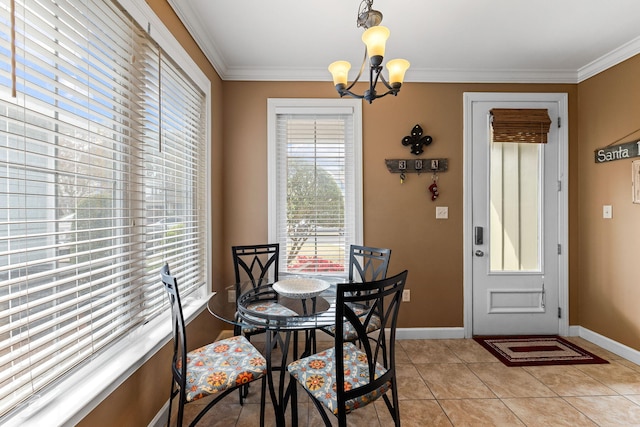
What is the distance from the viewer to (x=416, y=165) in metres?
2.90

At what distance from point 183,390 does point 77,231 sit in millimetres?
838

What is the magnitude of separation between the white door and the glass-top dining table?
1.75 metres

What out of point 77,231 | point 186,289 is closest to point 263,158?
point 186,289

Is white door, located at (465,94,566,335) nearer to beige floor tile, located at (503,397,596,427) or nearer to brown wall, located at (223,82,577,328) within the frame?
brown wall, located at (223,82,577,328)

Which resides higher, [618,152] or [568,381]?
[618,152]

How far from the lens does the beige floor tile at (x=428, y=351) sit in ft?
8.38

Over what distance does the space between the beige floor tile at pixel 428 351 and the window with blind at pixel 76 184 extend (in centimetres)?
210

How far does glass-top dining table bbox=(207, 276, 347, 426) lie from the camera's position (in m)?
1.53

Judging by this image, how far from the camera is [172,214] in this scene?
2.01m

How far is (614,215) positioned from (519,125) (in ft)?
3.67

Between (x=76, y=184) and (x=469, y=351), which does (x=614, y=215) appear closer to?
(x=469, y=351)

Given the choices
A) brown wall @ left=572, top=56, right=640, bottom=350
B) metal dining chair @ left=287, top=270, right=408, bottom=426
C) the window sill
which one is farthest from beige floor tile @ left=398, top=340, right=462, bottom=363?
the window sill

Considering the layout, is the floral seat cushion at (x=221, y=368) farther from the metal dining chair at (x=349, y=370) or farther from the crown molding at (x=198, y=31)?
the crown molding at (x=198, y=31)

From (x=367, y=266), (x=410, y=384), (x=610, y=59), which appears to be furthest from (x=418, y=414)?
(x=610, y=59)
